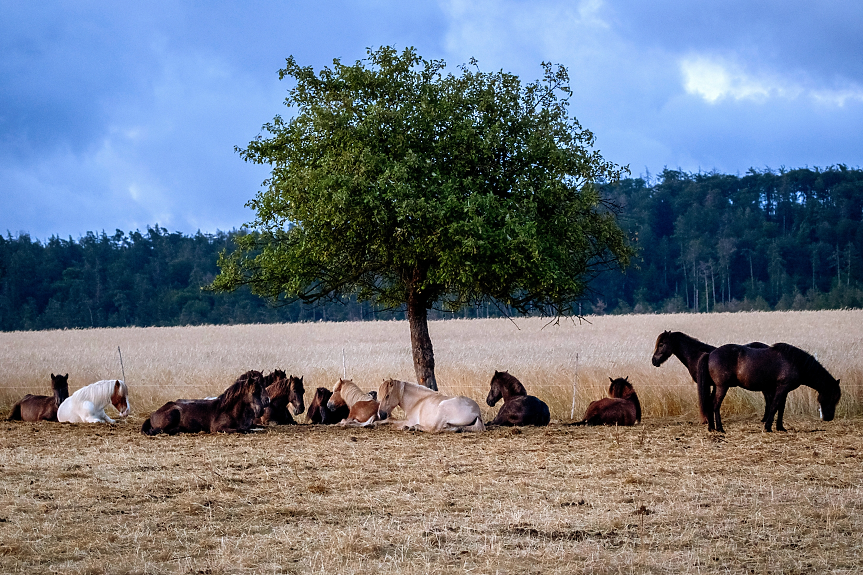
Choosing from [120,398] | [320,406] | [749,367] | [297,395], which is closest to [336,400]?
[320,406]

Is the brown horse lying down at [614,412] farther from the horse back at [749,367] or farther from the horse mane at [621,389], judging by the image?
the horse back at [749,367]

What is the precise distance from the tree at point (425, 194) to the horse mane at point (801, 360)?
3509 mm

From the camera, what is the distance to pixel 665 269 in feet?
252

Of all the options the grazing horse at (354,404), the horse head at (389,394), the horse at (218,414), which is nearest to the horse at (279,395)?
the grazing horse at (354,404)

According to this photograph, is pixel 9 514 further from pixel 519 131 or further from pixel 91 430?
pixel 519 131

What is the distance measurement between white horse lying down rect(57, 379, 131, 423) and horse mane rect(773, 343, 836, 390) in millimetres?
11077

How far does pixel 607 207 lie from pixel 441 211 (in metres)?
4.34

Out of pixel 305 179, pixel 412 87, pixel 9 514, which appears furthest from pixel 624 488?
pixel 412 87

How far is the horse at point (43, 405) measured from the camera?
50.7ft

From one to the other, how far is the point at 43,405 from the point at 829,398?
1388 centimetres

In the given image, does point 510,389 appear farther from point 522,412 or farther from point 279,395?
point 279,395

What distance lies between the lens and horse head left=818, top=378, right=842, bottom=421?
43.8 ft

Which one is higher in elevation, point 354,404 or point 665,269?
point 665,269

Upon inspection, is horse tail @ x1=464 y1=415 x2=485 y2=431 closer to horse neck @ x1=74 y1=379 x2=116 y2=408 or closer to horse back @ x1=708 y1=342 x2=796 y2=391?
horse back @ x1=708 y1=342 x2=796 y2=391
